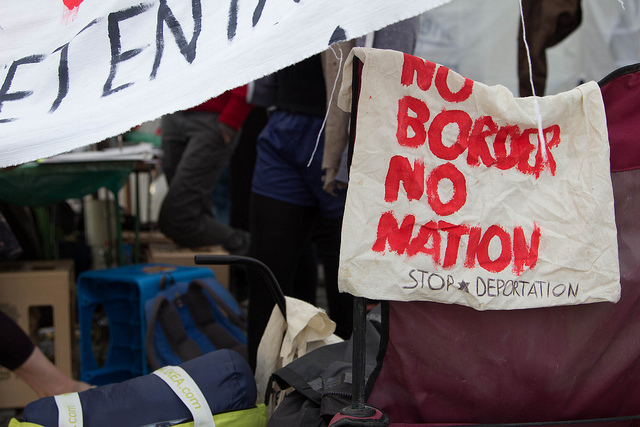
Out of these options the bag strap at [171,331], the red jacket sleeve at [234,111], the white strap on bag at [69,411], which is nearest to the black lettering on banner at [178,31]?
the white strap on bag at [69,411]

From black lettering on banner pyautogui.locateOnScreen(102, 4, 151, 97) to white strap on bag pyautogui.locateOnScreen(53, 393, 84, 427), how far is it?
572mm

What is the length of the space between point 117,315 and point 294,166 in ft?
3.31

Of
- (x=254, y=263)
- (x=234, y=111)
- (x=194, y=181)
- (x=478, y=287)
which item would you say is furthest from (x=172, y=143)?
(x=478, y=287)

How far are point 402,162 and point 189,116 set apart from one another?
2304 mm

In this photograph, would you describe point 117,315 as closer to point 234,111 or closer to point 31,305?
point 31,305

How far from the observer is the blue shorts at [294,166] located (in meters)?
1.76

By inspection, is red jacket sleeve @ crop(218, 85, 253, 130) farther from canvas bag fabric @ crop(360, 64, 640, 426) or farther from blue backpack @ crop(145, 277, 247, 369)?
canvas bag fabric @ crop(360, 64, 640, 426)

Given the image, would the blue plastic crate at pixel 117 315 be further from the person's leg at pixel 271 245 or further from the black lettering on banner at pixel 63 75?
the black lettering on banner at pixel 63 75

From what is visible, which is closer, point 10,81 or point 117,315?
point 10,81

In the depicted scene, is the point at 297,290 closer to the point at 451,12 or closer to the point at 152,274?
the point at 152,274

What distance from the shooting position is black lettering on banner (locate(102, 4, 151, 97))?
952 millimetres

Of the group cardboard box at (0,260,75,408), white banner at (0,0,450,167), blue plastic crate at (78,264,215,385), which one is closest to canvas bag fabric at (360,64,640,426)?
white banner at (0,0,450,167)

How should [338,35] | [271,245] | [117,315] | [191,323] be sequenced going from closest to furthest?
[338,35] < [271,245] < [191,323] < [117,315]

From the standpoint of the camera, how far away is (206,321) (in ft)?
7.29
